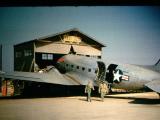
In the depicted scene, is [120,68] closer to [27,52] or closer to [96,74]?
[96,74]

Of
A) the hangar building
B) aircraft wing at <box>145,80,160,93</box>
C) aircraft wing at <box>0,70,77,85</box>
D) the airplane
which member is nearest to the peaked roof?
the hangar building

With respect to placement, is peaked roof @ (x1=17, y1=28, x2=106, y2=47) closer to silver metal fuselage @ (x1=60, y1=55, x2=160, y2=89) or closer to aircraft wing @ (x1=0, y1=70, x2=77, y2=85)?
silver metal fuselage @ (x1=60, y1=55, x2=160, y2=89)

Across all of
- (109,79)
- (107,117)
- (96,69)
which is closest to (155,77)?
(109,79)

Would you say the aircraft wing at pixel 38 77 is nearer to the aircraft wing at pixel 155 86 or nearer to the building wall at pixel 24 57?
the aircraft wing at pixel 155 86

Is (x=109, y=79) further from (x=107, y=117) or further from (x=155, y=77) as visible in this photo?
(x=107, y=117)

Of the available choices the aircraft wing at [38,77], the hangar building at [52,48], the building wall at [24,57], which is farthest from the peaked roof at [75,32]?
the aircraft wing at [38,77]

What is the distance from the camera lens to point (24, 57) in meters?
31.2

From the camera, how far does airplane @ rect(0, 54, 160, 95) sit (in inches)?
734

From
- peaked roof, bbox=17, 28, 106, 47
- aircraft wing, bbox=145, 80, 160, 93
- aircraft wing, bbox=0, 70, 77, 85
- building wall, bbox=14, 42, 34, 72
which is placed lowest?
aircraft wing, bbox=145, 80, 160, 93

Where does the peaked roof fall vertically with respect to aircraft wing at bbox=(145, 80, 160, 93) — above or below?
above

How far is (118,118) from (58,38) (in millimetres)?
20493

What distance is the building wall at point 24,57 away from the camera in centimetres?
2897

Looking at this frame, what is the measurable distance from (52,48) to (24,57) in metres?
4.17

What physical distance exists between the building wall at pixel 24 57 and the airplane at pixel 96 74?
582 cm
